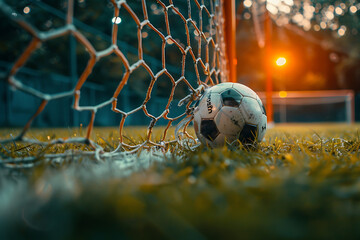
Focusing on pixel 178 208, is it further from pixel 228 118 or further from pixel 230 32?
pixel 230 32

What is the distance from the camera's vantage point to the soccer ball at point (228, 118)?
114cm

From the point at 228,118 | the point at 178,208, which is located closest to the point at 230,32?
the point at 228,118

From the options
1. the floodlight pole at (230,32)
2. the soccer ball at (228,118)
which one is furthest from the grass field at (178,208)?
the floodlight pole at (230,32)

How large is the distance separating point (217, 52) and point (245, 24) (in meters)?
12.8

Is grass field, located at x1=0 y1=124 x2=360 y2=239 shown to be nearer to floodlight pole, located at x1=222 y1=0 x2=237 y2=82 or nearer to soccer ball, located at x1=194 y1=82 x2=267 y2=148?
soccer ball, located at x1=194 y1=82 x2=267 y2=148

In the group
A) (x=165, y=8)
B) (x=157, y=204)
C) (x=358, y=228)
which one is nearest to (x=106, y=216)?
(x=157, y=204)

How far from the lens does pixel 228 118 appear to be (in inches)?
44.7

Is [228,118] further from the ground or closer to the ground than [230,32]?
closer to the ground

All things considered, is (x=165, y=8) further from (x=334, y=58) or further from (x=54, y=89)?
(x=334, y=58)

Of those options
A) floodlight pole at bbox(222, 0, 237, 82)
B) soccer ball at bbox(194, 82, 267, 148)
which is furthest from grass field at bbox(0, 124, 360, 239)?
floodlight pole at bbox(222, 0, 237, 82)

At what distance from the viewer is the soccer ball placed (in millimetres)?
1140

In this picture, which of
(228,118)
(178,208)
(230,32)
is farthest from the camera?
(230,32)

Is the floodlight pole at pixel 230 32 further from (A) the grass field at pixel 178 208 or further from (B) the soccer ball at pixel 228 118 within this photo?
(A) the grass field at pixel 178 208

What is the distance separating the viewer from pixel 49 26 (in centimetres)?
543
